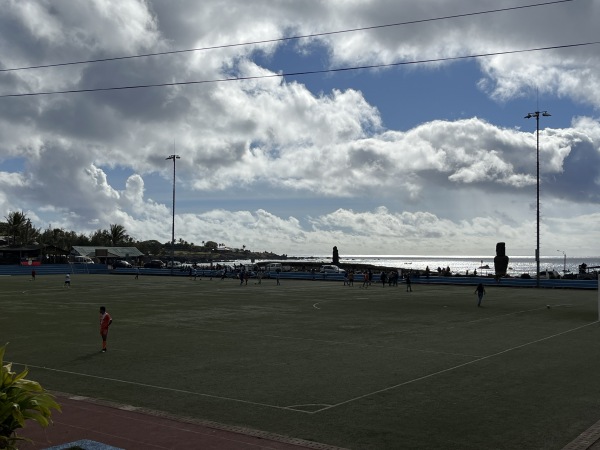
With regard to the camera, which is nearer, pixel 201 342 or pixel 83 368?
pixel 83 368

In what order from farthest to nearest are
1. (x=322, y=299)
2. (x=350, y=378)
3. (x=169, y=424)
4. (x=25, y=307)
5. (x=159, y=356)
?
(x=322, y=299) → (x=25, y=307) → (x=159, y=356) → (x=350, y=378) → (x=169, y=424)

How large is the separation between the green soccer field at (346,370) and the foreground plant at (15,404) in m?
4.32

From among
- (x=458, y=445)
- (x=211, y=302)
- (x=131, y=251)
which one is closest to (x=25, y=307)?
(x=211, y=302)

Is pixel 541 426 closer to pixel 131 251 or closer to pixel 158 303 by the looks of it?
pixel 158 303

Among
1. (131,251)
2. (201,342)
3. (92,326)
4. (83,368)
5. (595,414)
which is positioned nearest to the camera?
(595,414)

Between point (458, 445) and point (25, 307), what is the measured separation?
96.6 feet

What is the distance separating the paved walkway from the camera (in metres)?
8.77

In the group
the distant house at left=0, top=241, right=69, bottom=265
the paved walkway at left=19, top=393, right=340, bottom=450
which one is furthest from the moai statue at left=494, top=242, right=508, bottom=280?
the distant house at left=0, top=241, right=69, bottom=265

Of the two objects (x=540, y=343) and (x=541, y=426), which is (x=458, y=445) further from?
(x=540, y=343)

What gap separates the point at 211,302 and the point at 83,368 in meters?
21.4

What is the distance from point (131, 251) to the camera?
415 feet

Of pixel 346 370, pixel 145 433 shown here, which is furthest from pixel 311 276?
pixel 145 433

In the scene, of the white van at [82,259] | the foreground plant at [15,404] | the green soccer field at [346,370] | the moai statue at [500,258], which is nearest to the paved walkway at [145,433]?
the green soccer field at [346,370]

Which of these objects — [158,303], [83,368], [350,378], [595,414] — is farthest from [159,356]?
[158,303]
